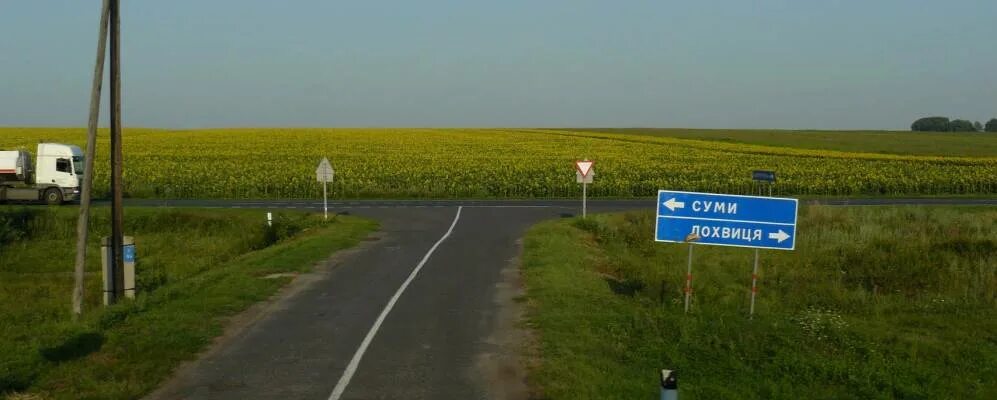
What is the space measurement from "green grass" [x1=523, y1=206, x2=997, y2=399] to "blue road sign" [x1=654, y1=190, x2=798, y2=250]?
124 centimetres

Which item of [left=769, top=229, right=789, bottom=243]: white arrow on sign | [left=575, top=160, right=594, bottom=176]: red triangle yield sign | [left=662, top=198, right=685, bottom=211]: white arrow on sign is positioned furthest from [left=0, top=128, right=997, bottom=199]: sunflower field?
[left=769, top=229, right=789, bottom=243]: white arrow on sign

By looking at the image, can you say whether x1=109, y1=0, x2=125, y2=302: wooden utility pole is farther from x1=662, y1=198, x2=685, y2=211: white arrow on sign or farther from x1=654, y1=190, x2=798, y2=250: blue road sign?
x1=662, y1=198, x2=685, y2=211: white arrow on sign

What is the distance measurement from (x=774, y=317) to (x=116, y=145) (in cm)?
1143

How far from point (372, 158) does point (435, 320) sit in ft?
168

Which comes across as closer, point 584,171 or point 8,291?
point 8,291

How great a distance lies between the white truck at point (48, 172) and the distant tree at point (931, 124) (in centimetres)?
17127

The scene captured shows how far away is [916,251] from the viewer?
25500 millimetres

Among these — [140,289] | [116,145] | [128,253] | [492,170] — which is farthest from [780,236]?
[492,170]

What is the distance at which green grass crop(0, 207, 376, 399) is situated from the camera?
11016mm

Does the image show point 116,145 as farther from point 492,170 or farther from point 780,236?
point 492,170

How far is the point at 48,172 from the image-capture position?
4219 centimetres

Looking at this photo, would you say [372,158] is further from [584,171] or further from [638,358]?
[638,358]

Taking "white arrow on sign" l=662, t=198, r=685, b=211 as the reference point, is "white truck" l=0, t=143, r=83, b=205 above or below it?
below

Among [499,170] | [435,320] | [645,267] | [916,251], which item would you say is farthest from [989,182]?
[435,320]
